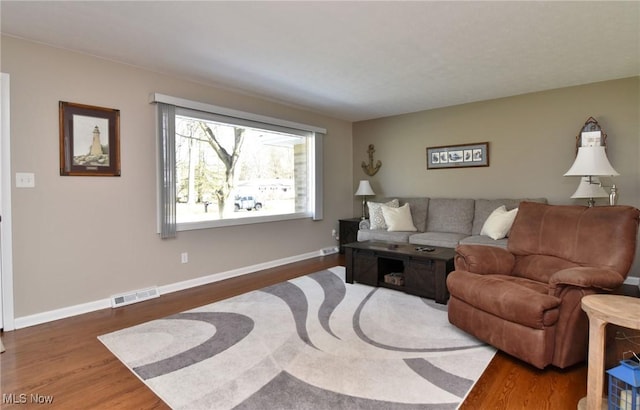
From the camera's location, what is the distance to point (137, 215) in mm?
3434

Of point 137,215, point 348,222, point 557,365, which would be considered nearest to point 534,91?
point 348,222

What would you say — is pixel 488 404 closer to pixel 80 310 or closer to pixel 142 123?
pixel 80 310

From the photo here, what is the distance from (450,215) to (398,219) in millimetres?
740

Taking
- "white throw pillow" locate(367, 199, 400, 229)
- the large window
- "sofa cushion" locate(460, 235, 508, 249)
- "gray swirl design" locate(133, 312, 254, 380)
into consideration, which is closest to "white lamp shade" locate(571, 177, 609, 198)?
"sofa cushion" locate(460, 235, 508, 249)

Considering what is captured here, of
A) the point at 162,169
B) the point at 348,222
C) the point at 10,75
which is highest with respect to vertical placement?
the point at 10,75

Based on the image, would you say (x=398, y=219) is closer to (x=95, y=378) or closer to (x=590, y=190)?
(x=590, y=190)

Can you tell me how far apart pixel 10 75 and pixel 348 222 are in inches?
172

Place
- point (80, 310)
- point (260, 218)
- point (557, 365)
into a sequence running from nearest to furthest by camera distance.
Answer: point (557, 365) → point (80, 310) → point (260, 218)

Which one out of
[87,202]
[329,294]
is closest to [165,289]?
[87,202]

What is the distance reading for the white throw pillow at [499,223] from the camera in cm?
390

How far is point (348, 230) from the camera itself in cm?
560

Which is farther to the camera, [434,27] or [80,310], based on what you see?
[80,310]

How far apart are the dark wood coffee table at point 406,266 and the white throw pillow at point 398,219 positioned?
2.55 ft

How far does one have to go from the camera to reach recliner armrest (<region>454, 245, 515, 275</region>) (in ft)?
8.63
